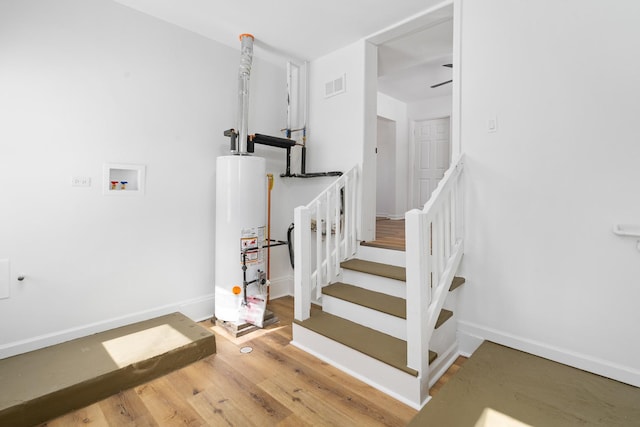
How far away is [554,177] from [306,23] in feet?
7.77

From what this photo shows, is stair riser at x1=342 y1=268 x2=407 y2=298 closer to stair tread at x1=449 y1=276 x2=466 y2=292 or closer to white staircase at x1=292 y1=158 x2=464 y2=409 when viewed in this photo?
white staircase at x1=292 y1=158 x2=464 y2=409

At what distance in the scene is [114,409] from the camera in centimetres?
176

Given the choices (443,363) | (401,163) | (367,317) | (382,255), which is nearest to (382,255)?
(382,255)

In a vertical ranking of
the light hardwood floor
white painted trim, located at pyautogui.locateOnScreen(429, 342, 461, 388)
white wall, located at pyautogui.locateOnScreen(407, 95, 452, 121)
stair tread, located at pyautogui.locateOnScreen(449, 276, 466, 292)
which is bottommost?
the light hardwood floor

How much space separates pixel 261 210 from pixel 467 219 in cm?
177

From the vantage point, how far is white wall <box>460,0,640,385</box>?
1.80 meters

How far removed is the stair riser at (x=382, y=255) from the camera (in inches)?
108

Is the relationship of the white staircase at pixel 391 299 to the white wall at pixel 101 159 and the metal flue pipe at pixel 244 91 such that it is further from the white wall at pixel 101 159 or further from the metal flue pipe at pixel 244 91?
the white wall at pixel 101 159

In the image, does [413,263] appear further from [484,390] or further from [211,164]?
[211,164]

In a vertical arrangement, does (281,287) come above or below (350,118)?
below

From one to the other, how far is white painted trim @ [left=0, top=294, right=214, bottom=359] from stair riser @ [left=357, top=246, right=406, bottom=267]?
1.59 m

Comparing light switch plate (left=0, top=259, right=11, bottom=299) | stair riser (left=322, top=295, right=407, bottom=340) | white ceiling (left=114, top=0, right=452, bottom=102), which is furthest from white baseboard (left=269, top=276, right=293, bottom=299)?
white ceiling (left=114, top=0, right=452, bottom=102)

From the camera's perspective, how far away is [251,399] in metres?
1.83

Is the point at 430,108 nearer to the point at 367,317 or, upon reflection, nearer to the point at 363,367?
the point at 367,317
